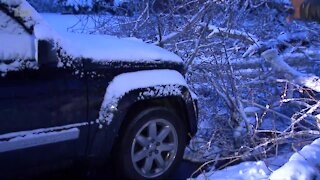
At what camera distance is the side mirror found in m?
3.39

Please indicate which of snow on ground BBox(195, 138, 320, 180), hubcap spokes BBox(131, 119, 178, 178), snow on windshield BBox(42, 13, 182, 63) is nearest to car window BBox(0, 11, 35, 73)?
snow on windshield BBox(42, 13, 182, 63)

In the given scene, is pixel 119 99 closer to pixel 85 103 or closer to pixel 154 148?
pixel 85 103

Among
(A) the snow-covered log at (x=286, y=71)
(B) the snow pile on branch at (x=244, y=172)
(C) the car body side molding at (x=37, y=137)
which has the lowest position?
(B) the snow pile on branch at (x=244, y=172)

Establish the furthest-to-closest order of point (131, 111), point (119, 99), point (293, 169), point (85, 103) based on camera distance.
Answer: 1. point (131, 111)
2. point (119, 99)
3. point (85, 103)
4. point (293, 169)

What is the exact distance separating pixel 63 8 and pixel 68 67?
819 centimetres

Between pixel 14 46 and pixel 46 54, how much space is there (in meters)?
0.24

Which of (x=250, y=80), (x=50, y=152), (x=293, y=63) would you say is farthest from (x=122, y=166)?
(x=293, y=63)

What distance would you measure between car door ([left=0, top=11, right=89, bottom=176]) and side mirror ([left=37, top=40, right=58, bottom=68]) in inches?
0.4

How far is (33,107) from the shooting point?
3.39 metres

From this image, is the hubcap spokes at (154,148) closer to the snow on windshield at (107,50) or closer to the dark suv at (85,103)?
the dark suv at (85,103)

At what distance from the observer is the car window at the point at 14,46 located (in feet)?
10.9

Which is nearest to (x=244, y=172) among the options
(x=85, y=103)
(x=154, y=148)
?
(x=154, y=148)

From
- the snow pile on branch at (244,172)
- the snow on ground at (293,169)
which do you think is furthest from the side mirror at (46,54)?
the snow on ground at (293,169)

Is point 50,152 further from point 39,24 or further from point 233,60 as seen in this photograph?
point 233,60
